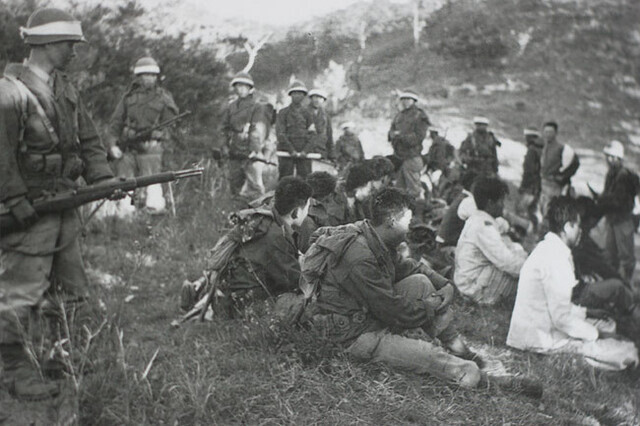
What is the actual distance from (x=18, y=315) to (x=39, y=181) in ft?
2.30

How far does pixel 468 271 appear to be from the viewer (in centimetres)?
546

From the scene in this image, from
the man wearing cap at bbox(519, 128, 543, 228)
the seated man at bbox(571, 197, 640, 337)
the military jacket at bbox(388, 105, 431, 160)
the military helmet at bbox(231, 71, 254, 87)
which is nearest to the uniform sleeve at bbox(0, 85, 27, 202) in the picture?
the seated man at bbox(571, 197, 640, 337)

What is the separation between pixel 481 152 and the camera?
401 inches

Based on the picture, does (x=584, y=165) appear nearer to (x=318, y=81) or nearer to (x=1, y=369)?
(x=318, y=81)

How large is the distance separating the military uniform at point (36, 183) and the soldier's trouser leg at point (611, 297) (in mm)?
3736

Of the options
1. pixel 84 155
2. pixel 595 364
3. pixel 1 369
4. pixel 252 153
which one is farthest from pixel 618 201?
pixel 1 369

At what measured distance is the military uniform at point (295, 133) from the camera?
812 centimetres

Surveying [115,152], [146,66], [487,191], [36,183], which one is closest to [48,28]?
[36,183]

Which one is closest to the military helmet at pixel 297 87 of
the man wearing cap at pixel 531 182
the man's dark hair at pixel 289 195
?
the man's dark hair at pixel 289 195

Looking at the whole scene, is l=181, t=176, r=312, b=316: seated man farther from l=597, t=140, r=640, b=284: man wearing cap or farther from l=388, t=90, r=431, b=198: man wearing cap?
l=388, t=90, r=431, b=198: man wearing cap

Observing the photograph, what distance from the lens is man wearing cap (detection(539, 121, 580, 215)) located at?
9.05m

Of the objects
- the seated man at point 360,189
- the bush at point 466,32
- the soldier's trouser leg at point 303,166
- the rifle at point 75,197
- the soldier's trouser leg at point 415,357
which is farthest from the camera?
the bush at point 466,32

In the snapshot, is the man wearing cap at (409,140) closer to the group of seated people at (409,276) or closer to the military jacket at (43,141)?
the group of seated people at (409,276)

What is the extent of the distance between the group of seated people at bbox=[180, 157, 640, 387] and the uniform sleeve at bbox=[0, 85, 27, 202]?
1.58m
